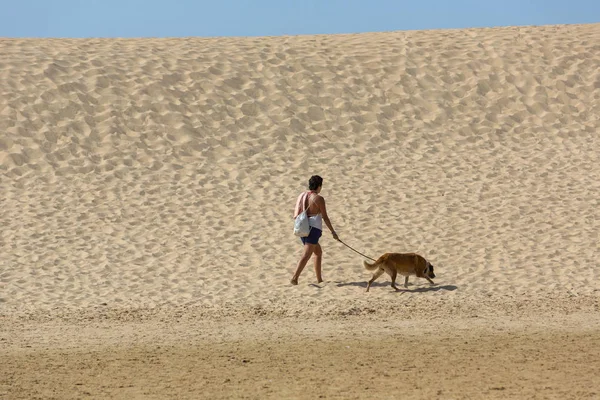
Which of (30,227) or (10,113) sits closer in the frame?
(30,227)

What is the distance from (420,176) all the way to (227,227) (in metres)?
4.20

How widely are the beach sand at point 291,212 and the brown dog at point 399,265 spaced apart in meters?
0.24

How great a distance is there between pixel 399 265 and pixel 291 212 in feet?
14.0

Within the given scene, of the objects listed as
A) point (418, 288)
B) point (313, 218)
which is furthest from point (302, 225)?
point (418, 288)

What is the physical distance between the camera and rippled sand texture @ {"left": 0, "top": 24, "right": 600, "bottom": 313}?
12680mm

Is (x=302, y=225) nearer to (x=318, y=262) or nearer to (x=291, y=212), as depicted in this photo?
(x=318, y=262)

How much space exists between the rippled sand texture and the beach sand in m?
0.05

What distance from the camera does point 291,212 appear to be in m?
15.6

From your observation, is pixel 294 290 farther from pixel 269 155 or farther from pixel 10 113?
pixel 10 113

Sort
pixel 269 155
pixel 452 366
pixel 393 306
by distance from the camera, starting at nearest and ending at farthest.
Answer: pixel 452 366
pixel 393 306
pixel 269 155

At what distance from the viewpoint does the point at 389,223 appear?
49.0ft

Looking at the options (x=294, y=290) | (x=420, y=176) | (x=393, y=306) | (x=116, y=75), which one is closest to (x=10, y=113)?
(x=116, y=75)

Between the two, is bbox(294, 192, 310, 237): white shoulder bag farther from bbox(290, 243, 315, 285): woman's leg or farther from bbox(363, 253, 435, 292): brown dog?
bbox(363, 253, 435, 292): brown dog

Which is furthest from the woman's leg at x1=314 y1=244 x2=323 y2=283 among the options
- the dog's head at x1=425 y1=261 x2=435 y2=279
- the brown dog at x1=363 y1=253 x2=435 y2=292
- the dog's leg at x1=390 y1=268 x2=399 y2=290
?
the dog's head at x1=425 y1=261 x2=435 y2=279
